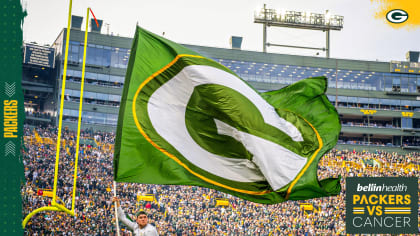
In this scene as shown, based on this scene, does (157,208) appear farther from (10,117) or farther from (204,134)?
(204,134)

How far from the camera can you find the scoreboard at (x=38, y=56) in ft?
182

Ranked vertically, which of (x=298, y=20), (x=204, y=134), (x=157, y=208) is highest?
(x=298, y=20)

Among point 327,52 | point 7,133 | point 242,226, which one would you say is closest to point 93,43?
point 327,52

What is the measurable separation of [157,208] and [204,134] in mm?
23050

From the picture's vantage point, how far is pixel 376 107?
60.9 m

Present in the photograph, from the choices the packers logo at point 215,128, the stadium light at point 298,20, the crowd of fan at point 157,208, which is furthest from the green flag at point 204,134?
the stadium light at point 298,20

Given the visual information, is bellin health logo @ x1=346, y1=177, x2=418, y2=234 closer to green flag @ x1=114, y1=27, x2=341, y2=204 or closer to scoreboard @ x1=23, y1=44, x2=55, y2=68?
green flag @ x1=114, y1=27, x2=341, y2=204

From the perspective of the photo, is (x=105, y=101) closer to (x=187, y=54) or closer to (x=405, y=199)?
(x=405, y=199)

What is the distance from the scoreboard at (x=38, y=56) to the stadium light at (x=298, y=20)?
25079mm

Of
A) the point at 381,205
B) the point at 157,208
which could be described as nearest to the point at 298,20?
the point at 157,208

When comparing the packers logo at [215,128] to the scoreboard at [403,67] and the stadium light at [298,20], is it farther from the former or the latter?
the scoreboard at [403,67]

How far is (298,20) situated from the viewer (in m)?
59.5

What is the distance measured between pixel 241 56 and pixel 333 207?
28217 mm

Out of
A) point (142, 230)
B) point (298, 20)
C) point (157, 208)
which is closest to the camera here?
point (142, 230)
